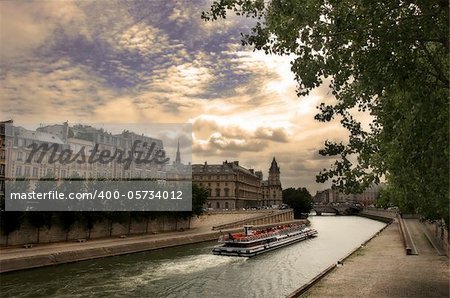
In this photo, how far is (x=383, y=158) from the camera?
49.5ft

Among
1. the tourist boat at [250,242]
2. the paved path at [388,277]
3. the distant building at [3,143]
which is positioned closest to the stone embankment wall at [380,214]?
the tourist boat at [250,242]

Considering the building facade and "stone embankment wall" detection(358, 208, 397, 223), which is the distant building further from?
"stone embankment wall" detection(358, 208, 397, 223)

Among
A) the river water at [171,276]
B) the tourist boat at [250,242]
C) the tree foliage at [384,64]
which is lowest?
the river water at [171,276]

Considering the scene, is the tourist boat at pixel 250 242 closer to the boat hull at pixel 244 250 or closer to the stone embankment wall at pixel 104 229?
the boat hull at pixel 244 250

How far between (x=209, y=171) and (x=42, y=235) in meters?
114

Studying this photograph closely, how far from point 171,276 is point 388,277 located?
1739cm

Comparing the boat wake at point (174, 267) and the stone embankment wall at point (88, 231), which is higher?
the stone embankment wall at point (88, 231)

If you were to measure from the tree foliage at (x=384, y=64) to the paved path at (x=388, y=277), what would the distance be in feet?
36.5

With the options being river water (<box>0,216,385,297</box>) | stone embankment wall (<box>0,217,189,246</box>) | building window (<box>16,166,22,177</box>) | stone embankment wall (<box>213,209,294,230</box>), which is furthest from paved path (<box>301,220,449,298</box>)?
building window (<box>16,166,22,177</box>)

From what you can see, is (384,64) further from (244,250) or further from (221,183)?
(221,183)

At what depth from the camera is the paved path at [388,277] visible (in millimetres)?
24128

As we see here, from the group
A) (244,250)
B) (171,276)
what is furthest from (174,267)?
(244,250)

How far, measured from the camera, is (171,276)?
122ft

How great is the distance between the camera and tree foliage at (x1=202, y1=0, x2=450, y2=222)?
12656 millimetres
